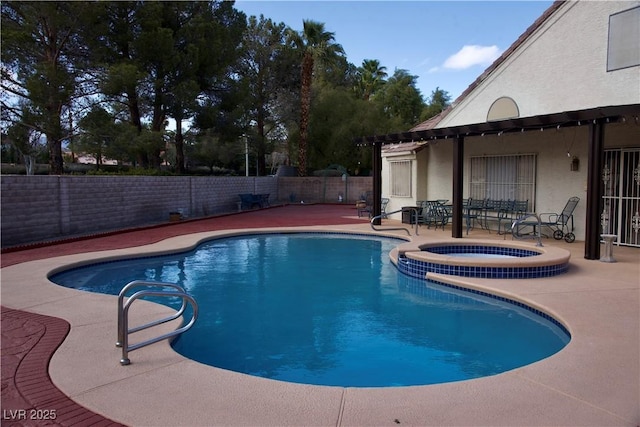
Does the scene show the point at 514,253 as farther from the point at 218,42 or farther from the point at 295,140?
the point at 295,140

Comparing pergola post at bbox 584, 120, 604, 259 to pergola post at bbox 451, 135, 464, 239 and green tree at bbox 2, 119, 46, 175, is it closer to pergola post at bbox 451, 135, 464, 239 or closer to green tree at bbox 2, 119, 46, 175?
pergola post at bbox 451, 135, 464, 239

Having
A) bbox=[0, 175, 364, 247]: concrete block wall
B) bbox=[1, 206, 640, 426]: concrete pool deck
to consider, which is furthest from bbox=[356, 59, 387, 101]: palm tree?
bbox=[1, 206, 640, 426]: concrete pool deck

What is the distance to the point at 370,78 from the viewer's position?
43.0m

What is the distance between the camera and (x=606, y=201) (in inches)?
454

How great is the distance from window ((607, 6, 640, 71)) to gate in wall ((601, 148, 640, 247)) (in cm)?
204

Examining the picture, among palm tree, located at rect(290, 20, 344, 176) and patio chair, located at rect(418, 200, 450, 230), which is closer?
patio chair, located at rect(418, 200, 450, 230)

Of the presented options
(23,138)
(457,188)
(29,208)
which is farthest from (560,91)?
(23,138)

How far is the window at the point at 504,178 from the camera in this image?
529 inches

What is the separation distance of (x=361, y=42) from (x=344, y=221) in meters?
7.61

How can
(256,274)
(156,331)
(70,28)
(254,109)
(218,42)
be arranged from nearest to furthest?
(156,331)
(256,274)
(70,28)
(218,42)
(254,109)

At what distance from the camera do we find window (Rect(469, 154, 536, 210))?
44.1 ft

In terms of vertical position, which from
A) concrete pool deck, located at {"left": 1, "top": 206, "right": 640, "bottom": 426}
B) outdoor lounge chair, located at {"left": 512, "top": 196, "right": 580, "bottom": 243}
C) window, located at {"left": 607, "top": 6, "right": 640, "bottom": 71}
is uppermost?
window, located at {"left": 607, "top": 6, "right": 640, "bottom": 71}

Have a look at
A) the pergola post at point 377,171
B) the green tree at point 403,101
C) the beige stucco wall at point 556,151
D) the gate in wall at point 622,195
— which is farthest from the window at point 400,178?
the green tree at point 403,101

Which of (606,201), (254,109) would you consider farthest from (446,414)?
(254,109)
